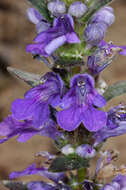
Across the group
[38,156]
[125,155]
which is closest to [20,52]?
[125,155]

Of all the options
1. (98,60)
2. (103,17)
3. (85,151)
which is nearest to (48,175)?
(85,151)

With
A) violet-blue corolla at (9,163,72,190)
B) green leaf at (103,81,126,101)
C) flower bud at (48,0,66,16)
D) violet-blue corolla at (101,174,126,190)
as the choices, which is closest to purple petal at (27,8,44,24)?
flower bud at (48,0,66,16)

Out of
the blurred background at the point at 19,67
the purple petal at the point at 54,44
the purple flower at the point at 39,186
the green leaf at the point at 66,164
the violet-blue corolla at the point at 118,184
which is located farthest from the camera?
the blurred background at the point at 19,67

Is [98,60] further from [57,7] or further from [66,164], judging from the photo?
[66,164]

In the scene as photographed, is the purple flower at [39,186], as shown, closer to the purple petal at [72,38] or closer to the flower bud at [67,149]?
the flower bud at [67,149]

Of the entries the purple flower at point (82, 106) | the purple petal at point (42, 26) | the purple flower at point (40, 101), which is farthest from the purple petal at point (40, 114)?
the purple petal at point (42, 26)
